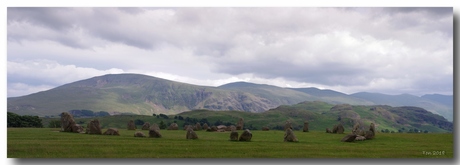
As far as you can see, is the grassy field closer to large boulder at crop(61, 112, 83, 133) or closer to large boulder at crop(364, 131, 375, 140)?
large boulder at crop(364, 131, 375, 140)

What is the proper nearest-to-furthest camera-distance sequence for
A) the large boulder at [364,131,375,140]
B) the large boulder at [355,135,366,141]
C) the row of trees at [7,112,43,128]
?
the large boulder at [355,135,366,141]
the large boulder at [364,131,375,140]
the row of trees at [7,112,43,128]

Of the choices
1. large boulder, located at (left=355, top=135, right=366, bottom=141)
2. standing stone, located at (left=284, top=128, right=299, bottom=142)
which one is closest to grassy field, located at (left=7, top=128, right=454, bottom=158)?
standing stone, located at (left=284, top=128, right=299, bottom=142)

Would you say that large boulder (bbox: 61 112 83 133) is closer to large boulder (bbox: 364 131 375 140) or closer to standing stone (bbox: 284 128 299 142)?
standing stone (bbox: 284 128 299 142)

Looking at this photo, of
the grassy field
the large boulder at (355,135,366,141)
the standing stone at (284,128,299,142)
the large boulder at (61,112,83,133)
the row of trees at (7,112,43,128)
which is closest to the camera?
the grassy field

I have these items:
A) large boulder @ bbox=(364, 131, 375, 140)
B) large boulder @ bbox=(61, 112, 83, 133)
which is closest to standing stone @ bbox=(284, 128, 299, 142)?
large boulder @ bbox=(364, 131, 375, 140)

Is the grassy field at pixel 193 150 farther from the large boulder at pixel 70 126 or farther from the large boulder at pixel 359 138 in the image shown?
the large boulder at pixel 70 126

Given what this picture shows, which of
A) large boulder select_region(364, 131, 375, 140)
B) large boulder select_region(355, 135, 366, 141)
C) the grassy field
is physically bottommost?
the grassy field

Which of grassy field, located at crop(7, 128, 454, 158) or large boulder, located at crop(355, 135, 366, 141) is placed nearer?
grassy field, located at crop(7, 128, 454, 158)

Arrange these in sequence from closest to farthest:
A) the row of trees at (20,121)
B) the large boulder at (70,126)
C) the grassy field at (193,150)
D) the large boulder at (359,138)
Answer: the grassy field at (193,150) < the large boulder at (359,138) < the large boulder at (70,126) < the row of trees at (20,121)

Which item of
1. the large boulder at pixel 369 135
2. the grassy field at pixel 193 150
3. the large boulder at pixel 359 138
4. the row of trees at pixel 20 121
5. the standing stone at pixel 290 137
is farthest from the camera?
the row of trees at pixel 20 121

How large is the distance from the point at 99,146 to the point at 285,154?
48.7 feet

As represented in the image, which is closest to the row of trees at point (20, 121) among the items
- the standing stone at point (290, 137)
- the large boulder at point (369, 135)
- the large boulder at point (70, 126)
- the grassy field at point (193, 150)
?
the large boulder at point (70, 126)

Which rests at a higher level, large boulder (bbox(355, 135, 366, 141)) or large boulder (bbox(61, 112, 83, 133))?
large boulder (bbox(61, 112, 83, 133))
